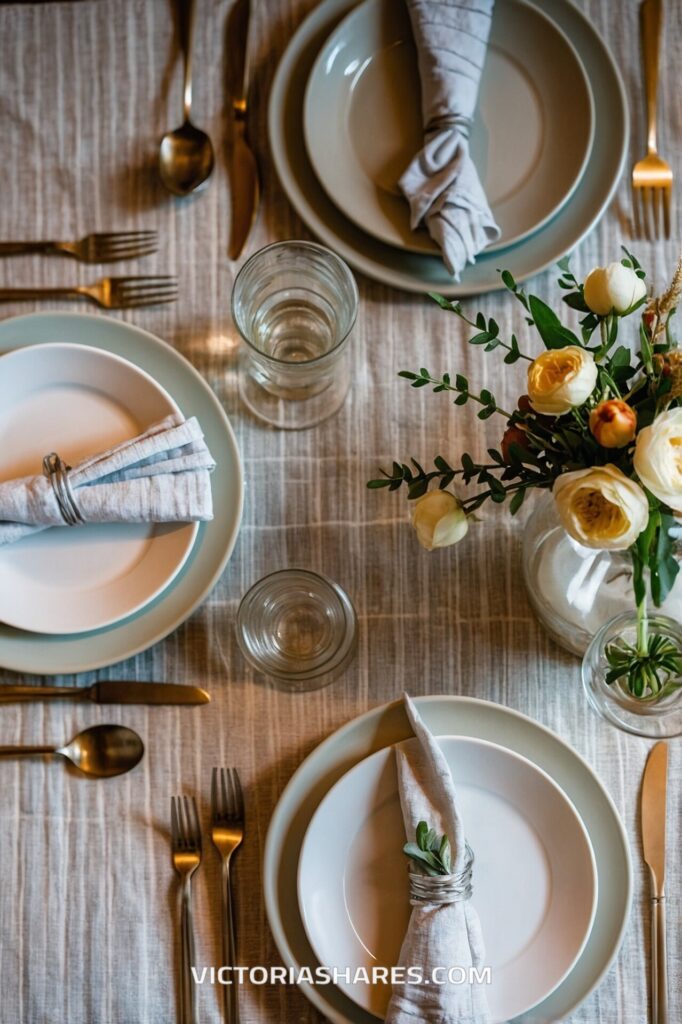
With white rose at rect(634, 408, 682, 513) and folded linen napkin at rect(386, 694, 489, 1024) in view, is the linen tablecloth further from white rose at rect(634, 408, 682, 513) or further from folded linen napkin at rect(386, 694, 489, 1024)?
white rose at rect(634, 408, 682, 513)

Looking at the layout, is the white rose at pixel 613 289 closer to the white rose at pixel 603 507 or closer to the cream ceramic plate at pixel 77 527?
the white rose at pixel 603 507

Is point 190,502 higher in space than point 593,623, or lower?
higher

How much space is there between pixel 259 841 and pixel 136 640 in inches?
9.2

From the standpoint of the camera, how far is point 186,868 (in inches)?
35.8

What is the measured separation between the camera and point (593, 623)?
2.88ft

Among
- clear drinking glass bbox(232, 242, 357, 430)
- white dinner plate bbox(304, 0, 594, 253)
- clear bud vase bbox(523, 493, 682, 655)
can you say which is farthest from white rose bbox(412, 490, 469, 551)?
white dinner plate bbox(304, 0, 594, 253)

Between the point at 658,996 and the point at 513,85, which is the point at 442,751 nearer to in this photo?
the point at 658,996

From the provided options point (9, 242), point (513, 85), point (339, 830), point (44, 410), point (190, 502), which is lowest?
point (339, 830)

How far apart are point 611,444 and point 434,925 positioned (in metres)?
0.48

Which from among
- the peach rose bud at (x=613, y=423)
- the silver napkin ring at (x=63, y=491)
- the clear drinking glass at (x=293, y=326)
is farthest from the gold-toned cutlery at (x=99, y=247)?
the peach rose bud at (x=613, y=423)

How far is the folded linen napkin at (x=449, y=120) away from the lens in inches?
37.6

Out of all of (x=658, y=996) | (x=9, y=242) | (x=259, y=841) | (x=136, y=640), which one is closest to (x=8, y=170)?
(x=9, y=242)

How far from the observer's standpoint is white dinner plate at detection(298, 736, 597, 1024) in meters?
0.84

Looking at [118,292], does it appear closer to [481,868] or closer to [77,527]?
[77,527]
